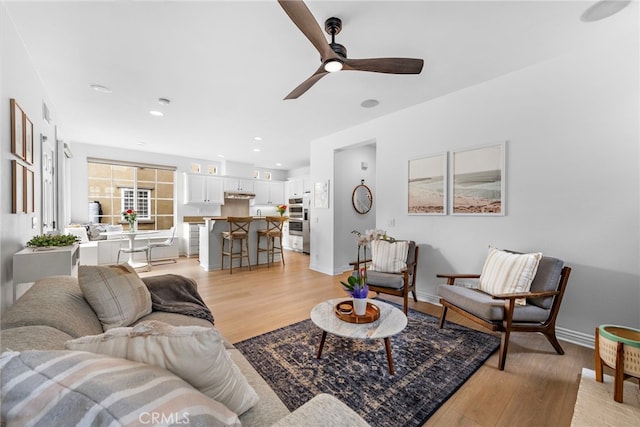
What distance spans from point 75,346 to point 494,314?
2482 mm

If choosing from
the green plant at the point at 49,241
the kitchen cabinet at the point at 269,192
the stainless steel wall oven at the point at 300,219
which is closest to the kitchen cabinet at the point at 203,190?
the kitchen cabinet at the point at 269,192

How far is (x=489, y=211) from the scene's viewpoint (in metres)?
2.83

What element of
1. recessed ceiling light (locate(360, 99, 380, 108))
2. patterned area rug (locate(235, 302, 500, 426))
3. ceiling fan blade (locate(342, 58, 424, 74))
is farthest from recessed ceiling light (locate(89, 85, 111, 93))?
patterned area rug (locate(235, 302, 500, 426))

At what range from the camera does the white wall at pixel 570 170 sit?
2.12 metres

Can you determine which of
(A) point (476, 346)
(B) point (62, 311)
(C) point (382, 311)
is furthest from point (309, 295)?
(B) point (62, 311)

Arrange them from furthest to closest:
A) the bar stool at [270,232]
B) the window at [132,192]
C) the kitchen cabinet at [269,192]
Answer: the kitchen cabinet at [269,192], the window at [132,192], the bar stool at [270,232]

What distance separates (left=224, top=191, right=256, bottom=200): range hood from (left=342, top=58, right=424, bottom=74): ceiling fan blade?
612cm

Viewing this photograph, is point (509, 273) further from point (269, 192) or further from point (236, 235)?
point (269, 192)

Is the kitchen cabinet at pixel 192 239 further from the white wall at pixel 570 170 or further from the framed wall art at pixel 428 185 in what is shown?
the white wall at pixel 570 170

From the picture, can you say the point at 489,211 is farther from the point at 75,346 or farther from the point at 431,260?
the point at 75,346

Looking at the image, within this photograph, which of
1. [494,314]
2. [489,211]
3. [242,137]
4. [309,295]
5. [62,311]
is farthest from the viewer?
[242,137]

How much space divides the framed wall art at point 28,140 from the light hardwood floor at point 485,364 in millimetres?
2254

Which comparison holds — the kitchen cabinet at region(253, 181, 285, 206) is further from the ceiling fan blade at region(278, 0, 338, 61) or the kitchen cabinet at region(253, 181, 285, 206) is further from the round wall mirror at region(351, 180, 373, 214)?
the ceiling fan blade at region(278, 0, 338, 61)

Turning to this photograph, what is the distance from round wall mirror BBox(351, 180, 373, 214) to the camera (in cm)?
500
